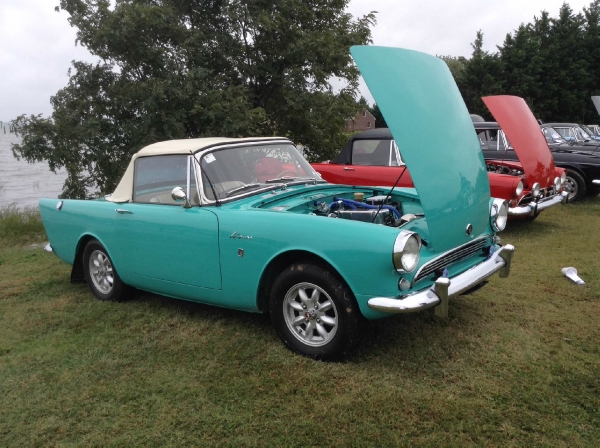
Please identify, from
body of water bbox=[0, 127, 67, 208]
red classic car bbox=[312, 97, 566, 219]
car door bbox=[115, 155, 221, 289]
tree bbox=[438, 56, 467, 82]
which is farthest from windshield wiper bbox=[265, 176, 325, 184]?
tree bbox=[438, 56, 467, 82]

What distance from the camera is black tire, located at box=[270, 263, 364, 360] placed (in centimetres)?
324

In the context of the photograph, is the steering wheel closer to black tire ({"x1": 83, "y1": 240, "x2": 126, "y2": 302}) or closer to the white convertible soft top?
the white convertible soft top

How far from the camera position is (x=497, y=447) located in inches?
98.9

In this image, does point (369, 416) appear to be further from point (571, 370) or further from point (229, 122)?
point (229, 122)

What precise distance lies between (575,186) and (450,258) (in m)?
7.82

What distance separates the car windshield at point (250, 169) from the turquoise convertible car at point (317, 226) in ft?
0.04

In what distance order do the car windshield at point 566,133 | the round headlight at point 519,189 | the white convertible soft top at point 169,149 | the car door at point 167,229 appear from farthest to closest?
the car windshield at point 566,133
the round headlight at point 519,189
the white convertible soft top at point 169,149
the car door at point 167,229

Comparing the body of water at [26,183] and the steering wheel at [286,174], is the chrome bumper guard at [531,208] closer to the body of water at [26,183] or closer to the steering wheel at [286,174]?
the steering wheel at [286,174]

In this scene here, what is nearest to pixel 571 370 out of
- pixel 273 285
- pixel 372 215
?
pixel 372 215

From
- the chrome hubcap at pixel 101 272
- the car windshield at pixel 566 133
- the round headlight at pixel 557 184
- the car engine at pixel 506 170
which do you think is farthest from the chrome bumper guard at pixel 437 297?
the car windshield at pixel 566 133

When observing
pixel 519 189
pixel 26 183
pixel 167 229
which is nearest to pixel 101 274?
pixel 167 229

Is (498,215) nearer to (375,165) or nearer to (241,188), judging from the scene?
(241,188)

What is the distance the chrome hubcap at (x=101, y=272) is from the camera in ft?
16.2

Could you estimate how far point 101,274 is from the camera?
5.03 metres
